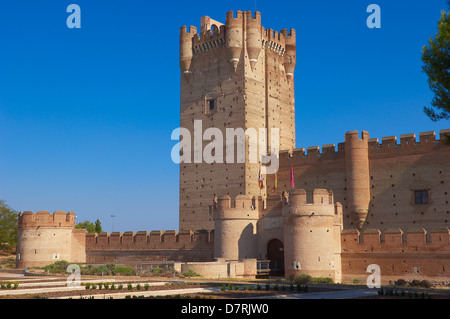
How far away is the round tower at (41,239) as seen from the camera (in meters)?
41.0

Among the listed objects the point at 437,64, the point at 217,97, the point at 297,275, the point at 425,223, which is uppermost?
the point at 217,97

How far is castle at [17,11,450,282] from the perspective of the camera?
30.2m

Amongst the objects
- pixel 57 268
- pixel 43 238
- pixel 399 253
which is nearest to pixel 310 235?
pixel 399 253

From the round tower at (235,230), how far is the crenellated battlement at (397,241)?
5882 millimetres

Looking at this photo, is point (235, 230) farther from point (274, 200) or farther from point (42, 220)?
point (42, 220)

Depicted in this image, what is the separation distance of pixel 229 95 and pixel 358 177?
12.8m

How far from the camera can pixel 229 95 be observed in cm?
4394

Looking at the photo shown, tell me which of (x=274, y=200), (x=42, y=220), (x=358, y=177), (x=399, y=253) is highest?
(x=358, y=177)
